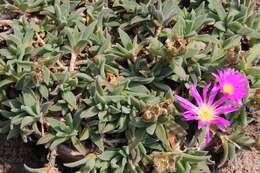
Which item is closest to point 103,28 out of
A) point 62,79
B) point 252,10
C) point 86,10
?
point 86,10

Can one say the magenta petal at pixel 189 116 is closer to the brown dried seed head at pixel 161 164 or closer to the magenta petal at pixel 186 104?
the magenta petal at pixel 186 104

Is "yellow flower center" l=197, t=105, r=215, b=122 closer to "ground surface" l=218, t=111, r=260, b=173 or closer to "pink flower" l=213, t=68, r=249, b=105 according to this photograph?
"pink flower" l=213, t=68, r=249, b=105

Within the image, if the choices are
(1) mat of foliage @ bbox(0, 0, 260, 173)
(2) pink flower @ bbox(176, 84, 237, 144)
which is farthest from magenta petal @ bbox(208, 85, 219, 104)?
(1) mat of foliage @ bbox(0, 0, 260, 173)

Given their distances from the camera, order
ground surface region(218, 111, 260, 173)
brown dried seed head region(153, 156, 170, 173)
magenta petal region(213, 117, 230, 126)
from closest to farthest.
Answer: brown dried seed head region(153, 156, 170, 173)
magenta petal region(213, 117, 230, 126)
ground surface region(218, 111, 260, 173)

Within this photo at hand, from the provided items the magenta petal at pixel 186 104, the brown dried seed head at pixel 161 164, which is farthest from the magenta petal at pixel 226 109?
the brown dried seed head at pixel 161 164

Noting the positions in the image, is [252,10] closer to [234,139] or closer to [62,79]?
[234,139]

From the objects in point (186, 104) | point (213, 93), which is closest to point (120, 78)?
point (186, 104)
